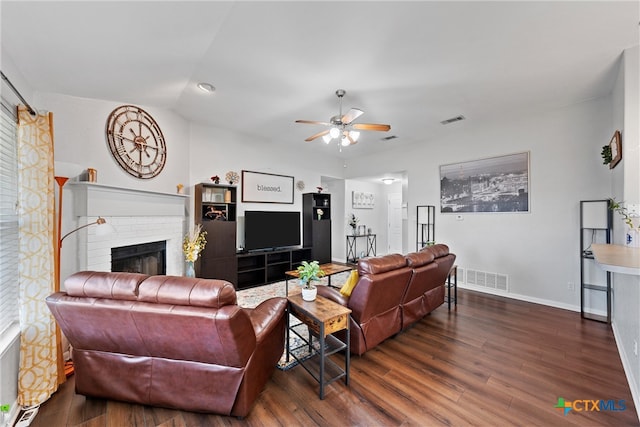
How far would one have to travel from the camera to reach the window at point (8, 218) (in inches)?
68.2

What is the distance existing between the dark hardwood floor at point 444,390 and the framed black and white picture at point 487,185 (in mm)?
2042

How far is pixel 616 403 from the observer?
5.95 feet

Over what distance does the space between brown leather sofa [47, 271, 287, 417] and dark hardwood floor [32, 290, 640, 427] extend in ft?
0.43

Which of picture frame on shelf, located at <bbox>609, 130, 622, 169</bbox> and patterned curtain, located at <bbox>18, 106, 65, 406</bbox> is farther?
picture frame on shelf, located at <bbox>609, 130, 622, 169</bbox>

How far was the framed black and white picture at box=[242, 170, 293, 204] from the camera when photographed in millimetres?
5070

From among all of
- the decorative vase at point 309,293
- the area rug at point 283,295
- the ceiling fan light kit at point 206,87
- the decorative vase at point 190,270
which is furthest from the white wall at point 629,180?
the decorative vase at point 190,270

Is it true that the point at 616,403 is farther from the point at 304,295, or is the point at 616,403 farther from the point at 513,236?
the point at 513,236

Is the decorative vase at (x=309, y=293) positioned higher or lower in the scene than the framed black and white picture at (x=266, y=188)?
lower

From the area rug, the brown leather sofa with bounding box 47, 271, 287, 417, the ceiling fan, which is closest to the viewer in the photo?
the brown leather sofa with bounding box 47, 271, 287, 417

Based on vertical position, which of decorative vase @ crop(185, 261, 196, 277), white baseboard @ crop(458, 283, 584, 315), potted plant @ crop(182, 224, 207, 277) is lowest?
white baseboard @ crop(458, 283, 584, 315)

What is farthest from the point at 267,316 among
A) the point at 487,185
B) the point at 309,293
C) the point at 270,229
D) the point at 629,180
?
the point at 487,185

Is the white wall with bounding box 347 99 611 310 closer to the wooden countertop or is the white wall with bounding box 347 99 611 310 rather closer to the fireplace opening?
the wooden countertop

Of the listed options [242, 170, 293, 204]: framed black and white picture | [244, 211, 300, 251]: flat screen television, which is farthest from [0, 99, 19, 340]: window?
[242, 170, 293, 204]: framed black and white picture

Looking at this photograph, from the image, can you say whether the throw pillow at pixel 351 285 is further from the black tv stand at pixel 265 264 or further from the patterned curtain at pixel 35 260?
the black tv stand at pixel 265 264
